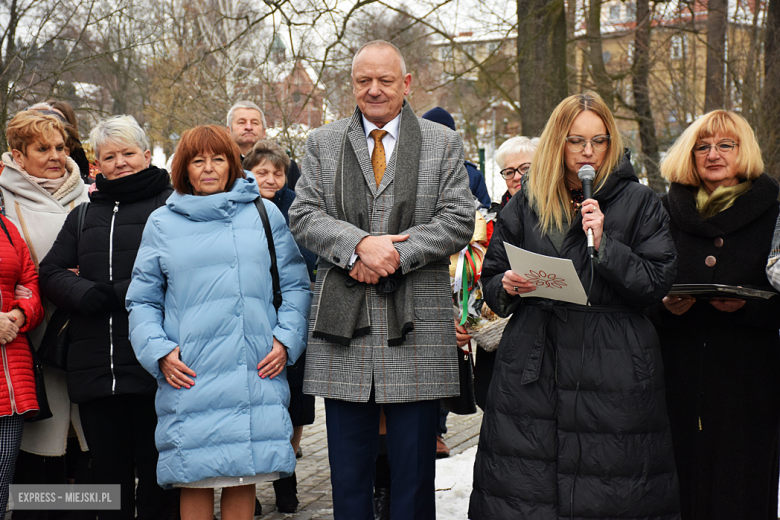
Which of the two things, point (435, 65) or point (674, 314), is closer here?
point (674, 314)

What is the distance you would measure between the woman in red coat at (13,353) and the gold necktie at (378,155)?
1894 millimetres

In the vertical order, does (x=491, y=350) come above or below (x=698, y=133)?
below

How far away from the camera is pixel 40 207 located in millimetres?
4137

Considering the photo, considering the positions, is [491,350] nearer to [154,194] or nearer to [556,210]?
[556,210]

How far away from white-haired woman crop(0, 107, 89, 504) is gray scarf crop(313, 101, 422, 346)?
5.68ft

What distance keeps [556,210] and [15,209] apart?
2903 mm

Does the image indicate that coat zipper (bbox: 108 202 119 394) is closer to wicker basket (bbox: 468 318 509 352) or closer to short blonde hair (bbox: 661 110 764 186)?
wicker basket (bbox: 468 318 509 352)

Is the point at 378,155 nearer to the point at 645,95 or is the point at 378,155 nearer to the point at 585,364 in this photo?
the point at 585,364

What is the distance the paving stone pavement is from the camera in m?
4.39

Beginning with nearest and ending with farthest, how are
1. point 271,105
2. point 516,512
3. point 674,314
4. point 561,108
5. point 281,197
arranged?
1. point 516,512
2. point 561,108
3. point 674,314
4. point 281,197
5. point 271,105

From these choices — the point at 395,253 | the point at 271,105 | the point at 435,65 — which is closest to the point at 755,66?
the point at 435,65

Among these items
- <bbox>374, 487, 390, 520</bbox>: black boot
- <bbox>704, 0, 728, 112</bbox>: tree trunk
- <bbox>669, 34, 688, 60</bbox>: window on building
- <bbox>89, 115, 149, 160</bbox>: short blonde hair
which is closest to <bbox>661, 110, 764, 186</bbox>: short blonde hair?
<bbox>374, 487, 390, 520</bbox>: black boot

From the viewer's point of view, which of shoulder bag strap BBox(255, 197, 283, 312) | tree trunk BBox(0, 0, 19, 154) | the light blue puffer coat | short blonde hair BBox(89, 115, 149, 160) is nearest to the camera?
the light blue puffer coat

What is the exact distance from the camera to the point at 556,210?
3.16 metres
